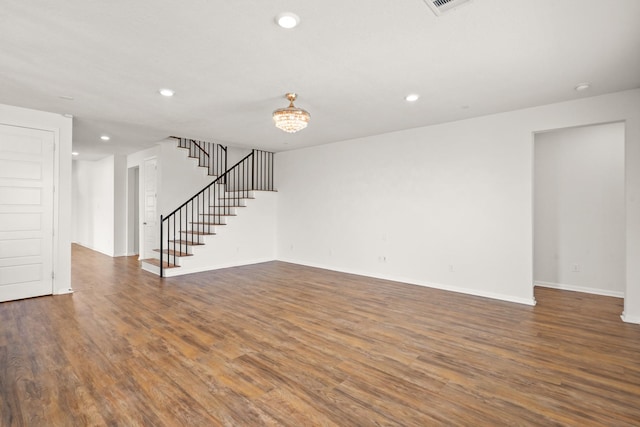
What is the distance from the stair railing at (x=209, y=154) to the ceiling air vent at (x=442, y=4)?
637 cm

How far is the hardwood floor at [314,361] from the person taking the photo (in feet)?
6.77

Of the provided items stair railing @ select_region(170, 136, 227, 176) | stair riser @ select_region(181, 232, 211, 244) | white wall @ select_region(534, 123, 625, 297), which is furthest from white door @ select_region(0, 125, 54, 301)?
white wall @ select_region(534, 123, 625, 297)

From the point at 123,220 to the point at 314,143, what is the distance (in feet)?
18.9

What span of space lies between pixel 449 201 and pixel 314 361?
11.8 ft

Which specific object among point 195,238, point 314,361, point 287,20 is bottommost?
point 314,361

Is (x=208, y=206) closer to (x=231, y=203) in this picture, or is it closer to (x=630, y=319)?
(x=231, y=203)

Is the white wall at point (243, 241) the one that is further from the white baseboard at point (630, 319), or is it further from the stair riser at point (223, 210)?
the white baseboard at point (630, 319)

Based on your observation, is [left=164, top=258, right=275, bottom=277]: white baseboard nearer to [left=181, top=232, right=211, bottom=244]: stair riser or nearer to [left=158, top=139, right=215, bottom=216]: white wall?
[left=181, top=232, right=211, bottom=244]: stair riser

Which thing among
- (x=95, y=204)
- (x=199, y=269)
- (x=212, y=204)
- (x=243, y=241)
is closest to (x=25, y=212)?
(x=199, y=269)

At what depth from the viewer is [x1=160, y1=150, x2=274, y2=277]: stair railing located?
685 centimetres

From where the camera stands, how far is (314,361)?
2744 millimetres

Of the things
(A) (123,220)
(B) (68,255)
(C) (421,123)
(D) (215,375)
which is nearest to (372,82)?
(C) (421,123)

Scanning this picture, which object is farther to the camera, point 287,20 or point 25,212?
point 25,212

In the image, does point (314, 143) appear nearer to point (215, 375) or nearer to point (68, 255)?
point (68, 255)
